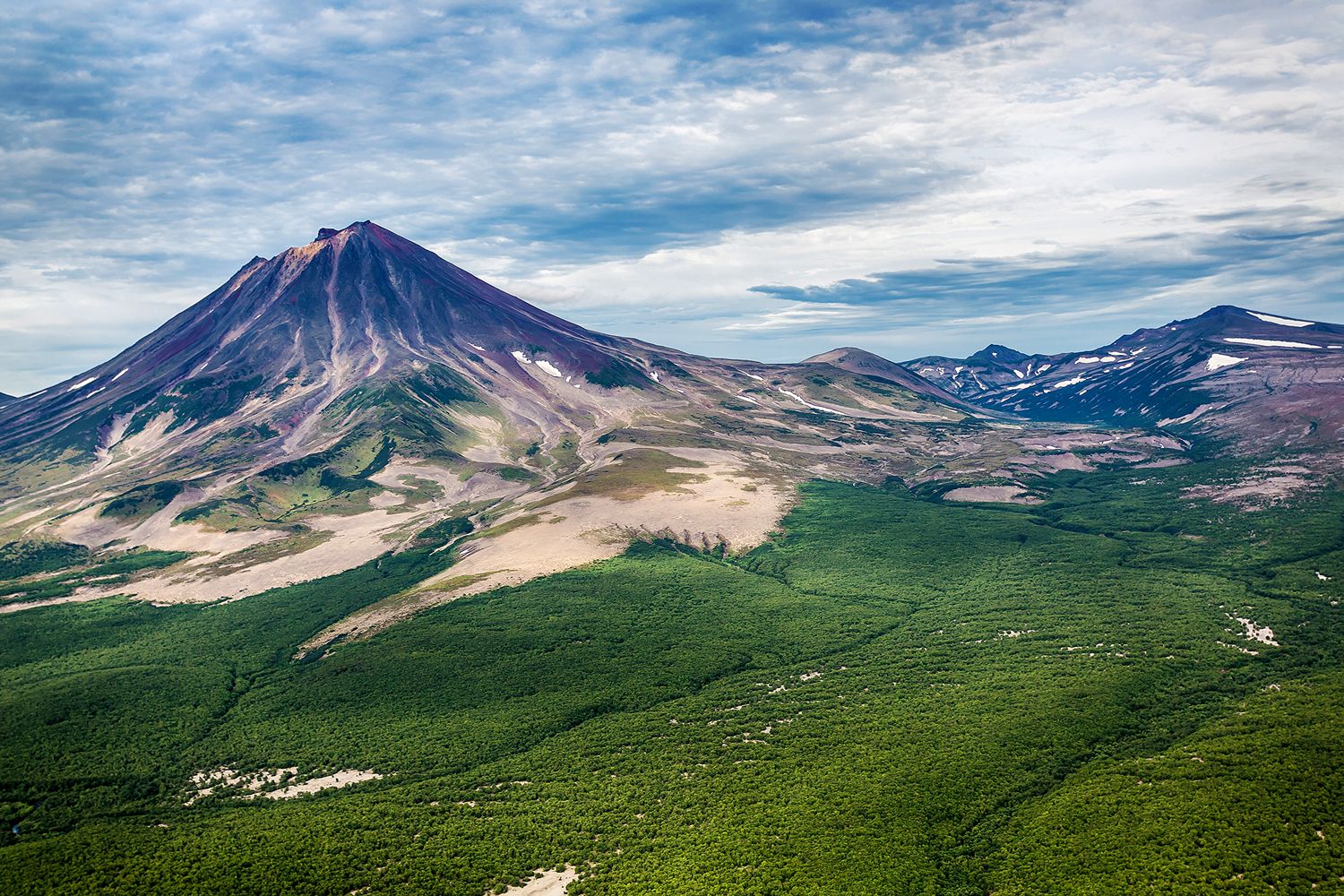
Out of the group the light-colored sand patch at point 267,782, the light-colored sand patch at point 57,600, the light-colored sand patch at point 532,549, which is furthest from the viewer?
the light-colored sand patch at point 57,600

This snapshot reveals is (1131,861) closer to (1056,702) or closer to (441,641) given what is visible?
(1056,702)

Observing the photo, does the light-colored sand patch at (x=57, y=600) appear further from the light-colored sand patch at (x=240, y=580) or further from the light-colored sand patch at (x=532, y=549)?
the light-colored sand patch at (x=532, y=549)

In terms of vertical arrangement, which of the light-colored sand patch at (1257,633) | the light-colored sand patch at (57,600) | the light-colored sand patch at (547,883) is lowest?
the light-colored sand patch at (1257,633)

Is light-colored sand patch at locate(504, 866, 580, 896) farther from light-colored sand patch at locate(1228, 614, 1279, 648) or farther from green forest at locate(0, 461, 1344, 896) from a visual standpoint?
light-colored sand patch at locate(1228, 614, 1279, 648)

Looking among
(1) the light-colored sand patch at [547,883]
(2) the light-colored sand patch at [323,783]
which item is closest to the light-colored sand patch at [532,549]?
(2) the light-colored sand patch at [323,783]

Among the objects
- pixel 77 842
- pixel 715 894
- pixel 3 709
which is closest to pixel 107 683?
pixel 3 709

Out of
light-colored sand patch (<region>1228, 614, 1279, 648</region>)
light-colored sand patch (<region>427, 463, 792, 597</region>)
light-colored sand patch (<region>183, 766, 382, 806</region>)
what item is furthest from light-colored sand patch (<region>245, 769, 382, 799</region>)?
light-colored sand patch (<region>1228, 614, 1279, 648</region>)
